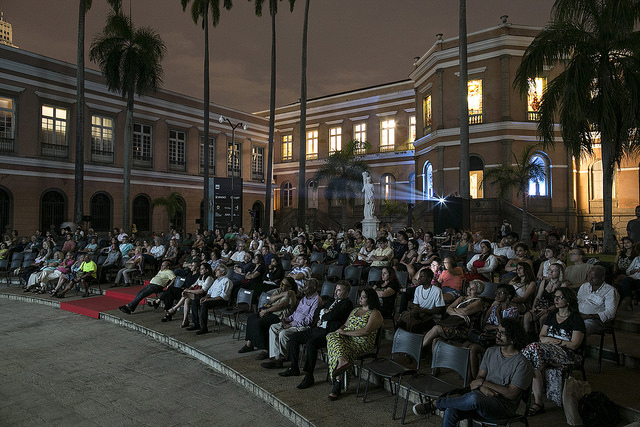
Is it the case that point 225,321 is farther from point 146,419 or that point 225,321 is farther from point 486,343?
point 486,343

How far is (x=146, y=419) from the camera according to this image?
5.01 m

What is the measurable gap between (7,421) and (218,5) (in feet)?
87.2

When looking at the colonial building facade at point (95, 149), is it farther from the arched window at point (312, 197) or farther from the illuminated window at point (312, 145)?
the illuminated window at point (312, 145)

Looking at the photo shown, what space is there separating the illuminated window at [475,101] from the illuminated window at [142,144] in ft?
68.1

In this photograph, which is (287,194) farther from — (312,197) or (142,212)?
(142,212)

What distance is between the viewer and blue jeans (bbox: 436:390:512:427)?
382 centimetres

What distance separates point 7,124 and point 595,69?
85.7 feet

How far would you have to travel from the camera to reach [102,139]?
27.1 metres

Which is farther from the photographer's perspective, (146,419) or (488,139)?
(488,139)

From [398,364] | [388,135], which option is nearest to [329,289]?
[398,364]

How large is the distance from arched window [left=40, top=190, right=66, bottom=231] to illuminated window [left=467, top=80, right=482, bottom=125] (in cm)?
2361

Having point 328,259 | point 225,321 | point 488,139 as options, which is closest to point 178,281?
point 225,321

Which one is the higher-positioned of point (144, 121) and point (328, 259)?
point (144, 121)

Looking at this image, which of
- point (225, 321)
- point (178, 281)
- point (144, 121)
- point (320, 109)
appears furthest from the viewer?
point (320, 109)
